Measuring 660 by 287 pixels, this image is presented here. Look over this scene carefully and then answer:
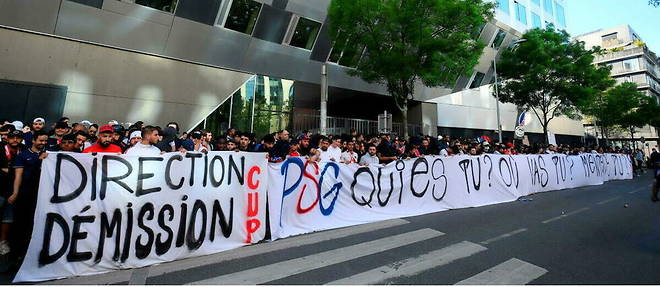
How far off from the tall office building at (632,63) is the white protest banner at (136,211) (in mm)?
68329

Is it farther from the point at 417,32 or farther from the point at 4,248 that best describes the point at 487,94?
the point at 4,248

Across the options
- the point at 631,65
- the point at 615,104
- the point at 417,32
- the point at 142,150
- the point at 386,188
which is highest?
the point at 631,65

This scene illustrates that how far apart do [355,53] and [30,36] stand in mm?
14213

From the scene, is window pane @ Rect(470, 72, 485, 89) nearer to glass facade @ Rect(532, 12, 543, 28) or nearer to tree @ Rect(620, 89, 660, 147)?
glass facade @ Rect(532, 12, 543, 28)

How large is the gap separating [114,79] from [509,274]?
13.9m

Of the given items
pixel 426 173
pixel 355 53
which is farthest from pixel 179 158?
pixel 355 53

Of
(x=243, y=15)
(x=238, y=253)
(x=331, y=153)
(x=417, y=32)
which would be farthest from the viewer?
(x=243, y=15)

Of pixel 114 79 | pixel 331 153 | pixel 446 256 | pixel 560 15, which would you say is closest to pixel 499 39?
pixel 560 15

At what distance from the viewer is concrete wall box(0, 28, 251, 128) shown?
1023 centimetres

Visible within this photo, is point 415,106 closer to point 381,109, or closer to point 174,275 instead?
point 381,109

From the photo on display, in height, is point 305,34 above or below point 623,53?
below

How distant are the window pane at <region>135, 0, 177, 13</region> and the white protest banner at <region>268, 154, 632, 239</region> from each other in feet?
35.4

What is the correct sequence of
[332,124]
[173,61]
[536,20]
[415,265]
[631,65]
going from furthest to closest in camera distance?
1. [631,65]
2. [536,20]
3. [332,124]
4. [173,61]
5. [415,265]

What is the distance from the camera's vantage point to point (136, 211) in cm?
392
